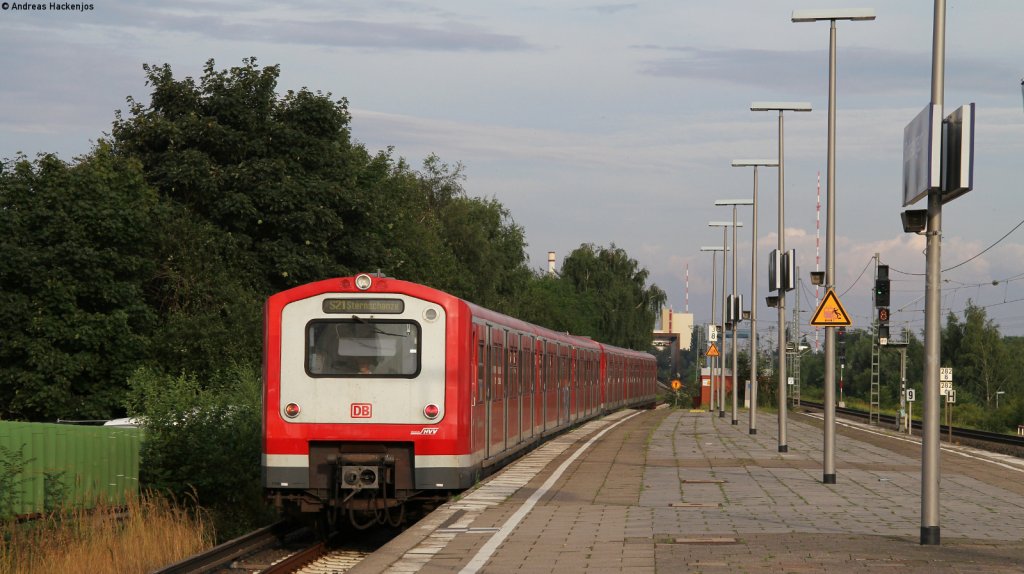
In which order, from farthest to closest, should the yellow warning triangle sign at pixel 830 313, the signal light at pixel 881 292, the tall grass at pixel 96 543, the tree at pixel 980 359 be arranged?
the tree at pixel 980 359
the signal light at pixel 881 292
the yellow warning triangle sign at pixel 830 313
the tall grass at pixel 96 543

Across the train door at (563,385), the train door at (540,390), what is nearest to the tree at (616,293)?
the train door at (563,385)

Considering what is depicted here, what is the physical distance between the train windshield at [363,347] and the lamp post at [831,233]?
22.0 ft

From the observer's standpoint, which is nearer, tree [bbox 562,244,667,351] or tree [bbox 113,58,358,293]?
tree [bbox 113,58,358,293]

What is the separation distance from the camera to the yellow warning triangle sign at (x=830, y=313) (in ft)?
62.5

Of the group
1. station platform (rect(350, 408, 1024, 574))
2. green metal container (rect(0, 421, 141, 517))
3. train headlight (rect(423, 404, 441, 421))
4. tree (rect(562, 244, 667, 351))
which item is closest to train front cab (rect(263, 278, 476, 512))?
train headlight (rect(423, 404, 441, 421))

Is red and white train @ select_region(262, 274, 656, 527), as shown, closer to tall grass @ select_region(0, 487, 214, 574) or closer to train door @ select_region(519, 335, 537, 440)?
tall grass @ select_region(0, 487, 214, 574)

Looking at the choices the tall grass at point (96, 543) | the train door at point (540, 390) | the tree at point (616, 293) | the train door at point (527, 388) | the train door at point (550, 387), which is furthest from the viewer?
the tree at point (616, 293)

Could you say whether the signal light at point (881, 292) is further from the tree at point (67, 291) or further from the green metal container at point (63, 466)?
the tree at point (67, 291)

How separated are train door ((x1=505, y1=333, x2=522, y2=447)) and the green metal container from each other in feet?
19.6

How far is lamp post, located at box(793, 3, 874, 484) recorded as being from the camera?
19281mm

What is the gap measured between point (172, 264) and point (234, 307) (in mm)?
2996

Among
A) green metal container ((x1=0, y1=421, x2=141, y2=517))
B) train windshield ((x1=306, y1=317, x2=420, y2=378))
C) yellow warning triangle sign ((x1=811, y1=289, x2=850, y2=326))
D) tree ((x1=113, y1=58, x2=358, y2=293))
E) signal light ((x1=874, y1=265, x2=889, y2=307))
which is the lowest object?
green metal container ((x1=0, y1=421, x2=141, y2=517))

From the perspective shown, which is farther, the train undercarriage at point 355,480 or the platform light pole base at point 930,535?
the train undercarriage at point 355,480

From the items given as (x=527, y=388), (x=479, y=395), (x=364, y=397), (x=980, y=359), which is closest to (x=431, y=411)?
(x=364, y=397)
